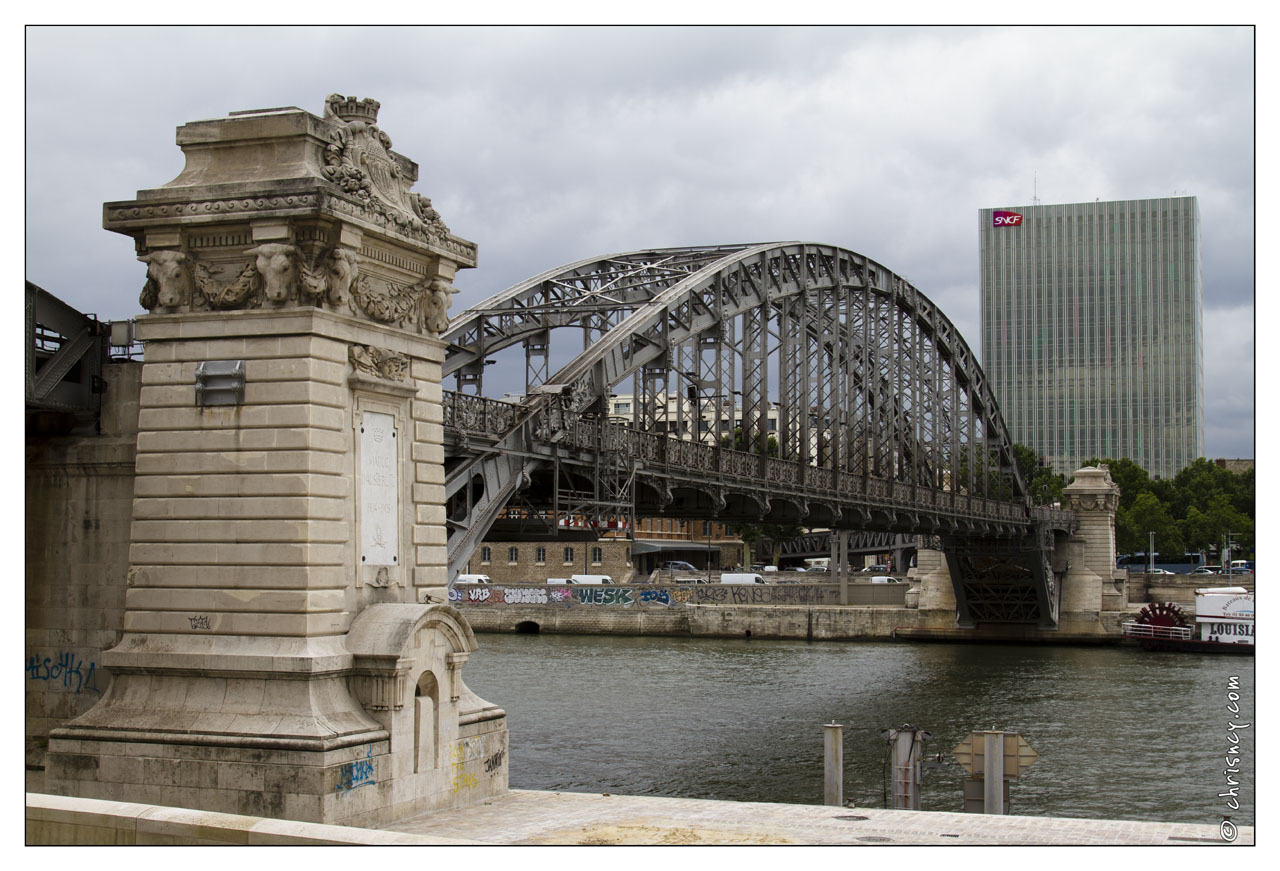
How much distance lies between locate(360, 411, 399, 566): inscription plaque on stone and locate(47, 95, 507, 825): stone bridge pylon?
26 millimetres

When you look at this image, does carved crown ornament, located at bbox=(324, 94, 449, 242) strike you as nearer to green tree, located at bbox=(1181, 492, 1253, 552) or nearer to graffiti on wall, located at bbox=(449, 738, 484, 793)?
graffiti on wall, located at bbox=(449, 738, 484, 793)

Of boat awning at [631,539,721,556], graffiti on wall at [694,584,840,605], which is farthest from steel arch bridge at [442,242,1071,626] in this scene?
boat awning at [631,539,721,556]

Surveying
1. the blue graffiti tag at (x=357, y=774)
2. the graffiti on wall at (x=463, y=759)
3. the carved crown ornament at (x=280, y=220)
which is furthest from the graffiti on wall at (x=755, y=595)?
the blue graffiti tag at (x=357, y=774)

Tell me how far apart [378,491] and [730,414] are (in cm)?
3246

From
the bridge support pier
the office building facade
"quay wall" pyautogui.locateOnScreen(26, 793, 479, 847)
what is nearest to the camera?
"quay wall" pyautogui.locateOnScreen(26, 793, 479, 847)

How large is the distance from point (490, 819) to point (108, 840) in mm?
4881

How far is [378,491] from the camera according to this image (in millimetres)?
17953

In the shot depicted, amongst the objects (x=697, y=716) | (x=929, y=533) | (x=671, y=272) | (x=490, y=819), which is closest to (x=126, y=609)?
(x=490, y=819)

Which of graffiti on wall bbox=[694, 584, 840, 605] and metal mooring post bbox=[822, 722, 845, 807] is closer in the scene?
metal mooring post bbox=[822, 722, 845, 807]

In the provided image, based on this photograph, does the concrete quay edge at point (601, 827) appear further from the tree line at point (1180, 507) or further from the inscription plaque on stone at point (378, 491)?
the tree line at point (1180, 507)

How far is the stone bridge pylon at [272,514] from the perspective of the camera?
16.6m

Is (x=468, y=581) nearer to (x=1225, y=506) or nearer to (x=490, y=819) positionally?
(x=1225, y=506)

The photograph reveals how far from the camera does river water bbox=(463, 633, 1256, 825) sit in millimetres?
32094

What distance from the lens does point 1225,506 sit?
111m
